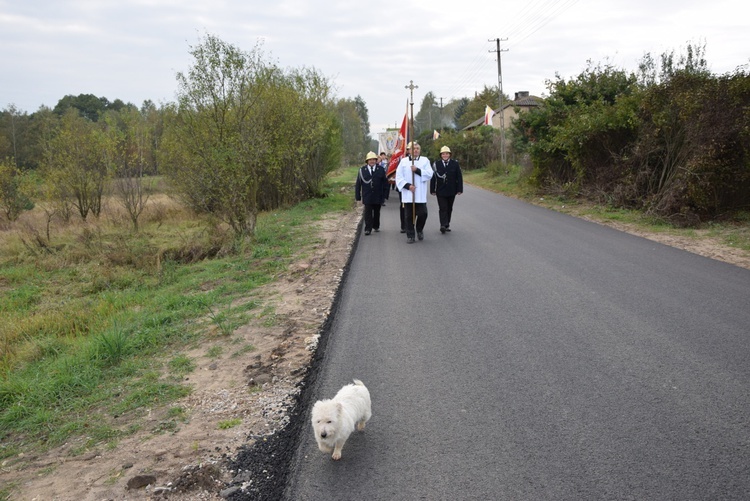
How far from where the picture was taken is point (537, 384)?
442 centimetres

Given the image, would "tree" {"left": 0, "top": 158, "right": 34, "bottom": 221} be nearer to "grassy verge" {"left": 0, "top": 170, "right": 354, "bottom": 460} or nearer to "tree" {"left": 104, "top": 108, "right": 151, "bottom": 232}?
"grassy verge" {"left": 0, "top": 170, "right": 354, "bottom": 460}

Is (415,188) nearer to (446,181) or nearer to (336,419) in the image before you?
(446,181)

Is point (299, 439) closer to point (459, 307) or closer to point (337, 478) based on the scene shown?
point (337, 478)

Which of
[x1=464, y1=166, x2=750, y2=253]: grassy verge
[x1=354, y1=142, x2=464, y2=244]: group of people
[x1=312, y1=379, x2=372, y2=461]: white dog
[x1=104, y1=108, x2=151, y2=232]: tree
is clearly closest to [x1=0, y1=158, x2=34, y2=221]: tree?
[x1=104, y1=108, x2=151, y2=232]: tree

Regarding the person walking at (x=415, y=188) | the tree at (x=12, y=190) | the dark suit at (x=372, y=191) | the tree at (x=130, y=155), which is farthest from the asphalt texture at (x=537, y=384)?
the tree at (x=12, y=190)

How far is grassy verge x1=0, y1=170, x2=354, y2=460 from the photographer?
4.46 metres

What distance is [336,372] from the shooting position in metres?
4.76

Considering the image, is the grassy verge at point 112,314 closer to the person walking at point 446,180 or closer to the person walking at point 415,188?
the person walking at point 415,188

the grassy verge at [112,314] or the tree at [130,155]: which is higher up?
the tree at [130,155]

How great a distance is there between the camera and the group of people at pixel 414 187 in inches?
462

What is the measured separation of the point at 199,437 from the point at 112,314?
5091mm

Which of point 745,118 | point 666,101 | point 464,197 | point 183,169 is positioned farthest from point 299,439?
point 464,197

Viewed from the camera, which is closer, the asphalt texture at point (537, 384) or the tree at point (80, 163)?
the asphalt texture at point (537, 384)

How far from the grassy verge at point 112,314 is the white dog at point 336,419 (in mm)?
1338
